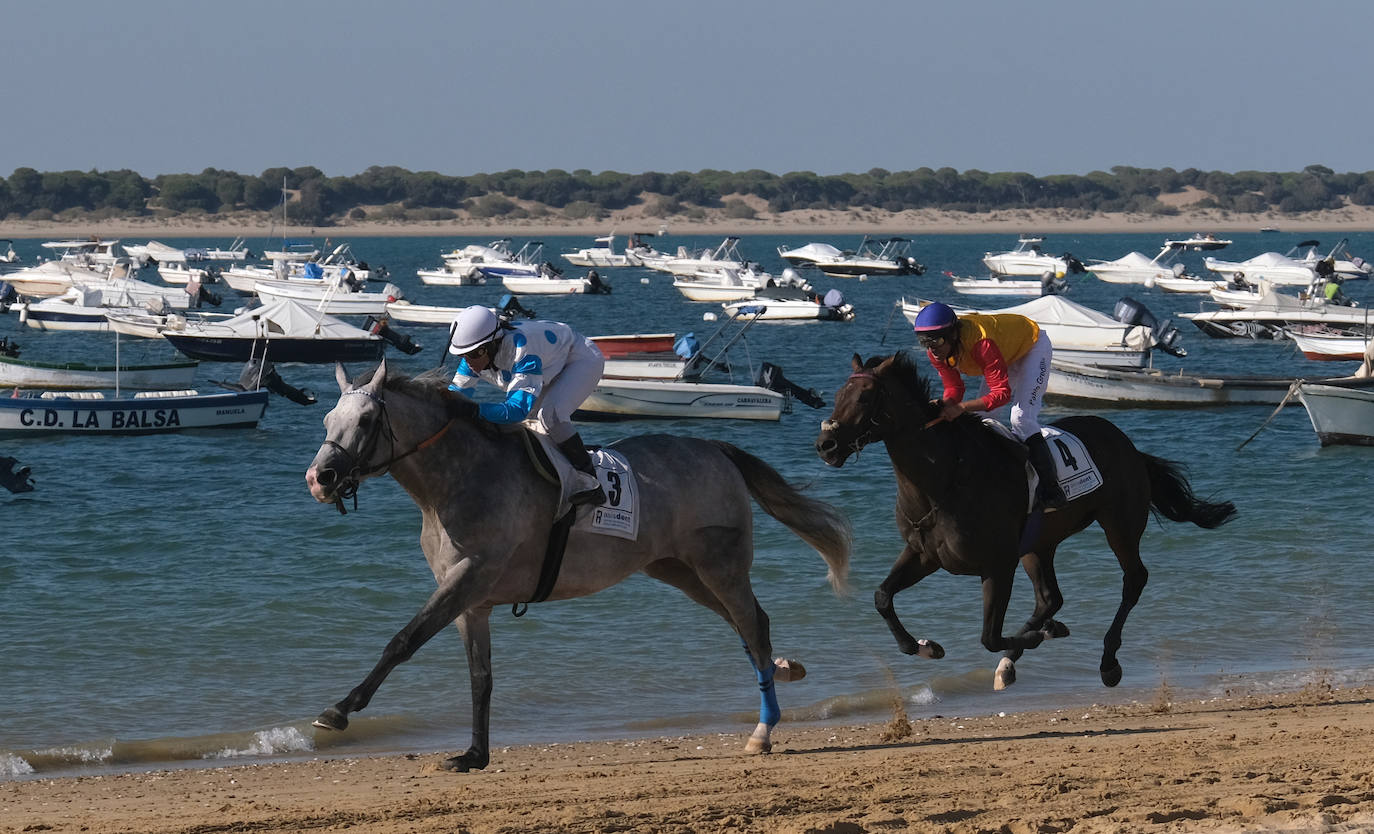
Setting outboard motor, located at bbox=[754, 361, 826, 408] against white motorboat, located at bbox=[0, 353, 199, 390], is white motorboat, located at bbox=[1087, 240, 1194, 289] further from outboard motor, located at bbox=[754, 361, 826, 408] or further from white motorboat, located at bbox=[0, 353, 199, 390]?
white motorboat, located at bbox=[0, 353, 199, 390]

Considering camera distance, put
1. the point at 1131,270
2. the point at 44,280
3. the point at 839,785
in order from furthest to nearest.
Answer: the point at 1131,270 < the point at 44,280 < the point at 839,785

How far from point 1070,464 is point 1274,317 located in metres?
48.3

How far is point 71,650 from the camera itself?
14.4 metres

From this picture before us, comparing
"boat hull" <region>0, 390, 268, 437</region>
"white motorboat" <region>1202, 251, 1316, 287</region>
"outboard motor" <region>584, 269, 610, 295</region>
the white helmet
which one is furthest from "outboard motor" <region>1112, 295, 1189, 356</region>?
"outboard motor" <region>584, 269, 610, 295</region>

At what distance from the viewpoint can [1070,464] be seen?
1105cm

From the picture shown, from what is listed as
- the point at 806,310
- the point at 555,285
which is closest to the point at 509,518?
the point at 806,310

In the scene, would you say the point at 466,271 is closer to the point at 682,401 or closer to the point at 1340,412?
the point at 682,401

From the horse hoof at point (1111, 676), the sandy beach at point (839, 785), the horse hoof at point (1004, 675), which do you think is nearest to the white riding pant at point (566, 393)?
the sandy beach at point (839, 785)

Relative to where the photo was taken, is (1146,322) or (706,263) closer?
(1146,322)

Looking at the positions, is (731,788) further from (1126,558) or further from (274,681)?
(274,681)

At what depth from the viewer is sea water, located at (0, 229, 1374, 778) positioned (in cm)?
1216

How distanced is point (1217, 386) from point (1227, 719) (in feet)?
80.6

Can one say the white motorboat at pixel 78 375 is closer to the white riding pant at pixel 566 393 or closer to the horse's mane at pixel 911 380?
the white riding pant at pixel 566 393

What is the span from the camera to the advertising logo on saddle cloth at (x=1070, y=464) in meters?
10.9
